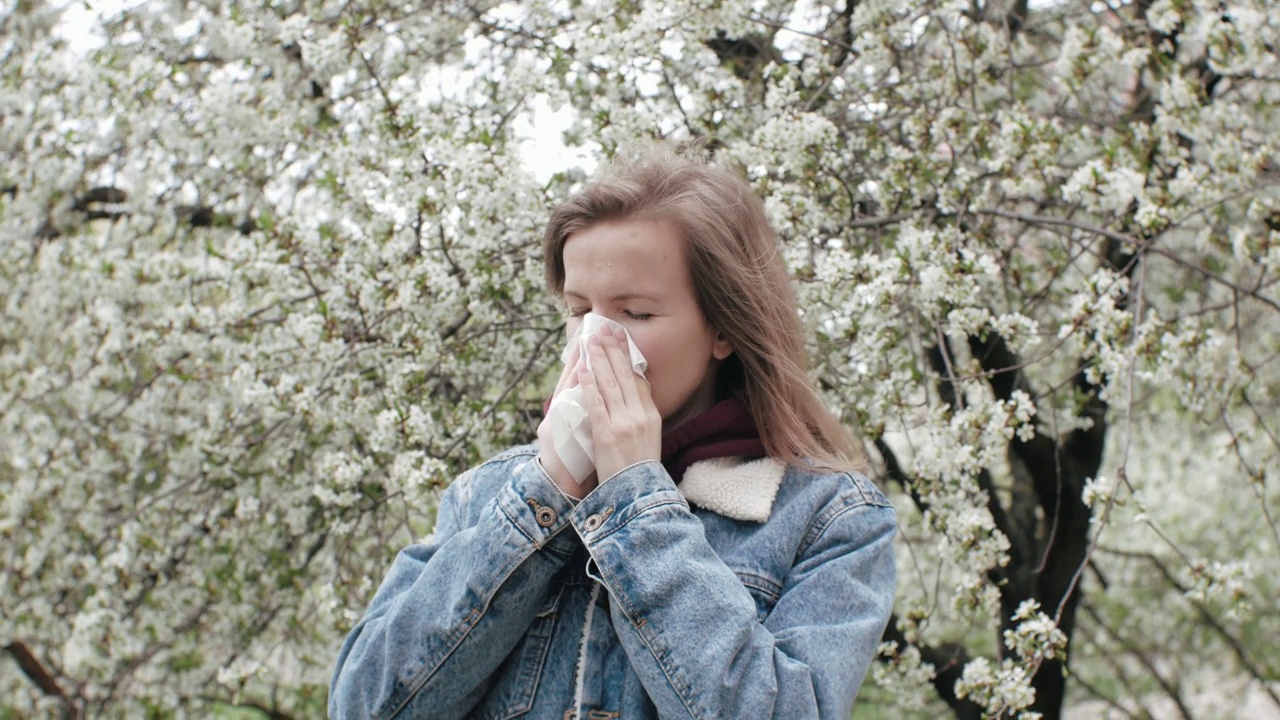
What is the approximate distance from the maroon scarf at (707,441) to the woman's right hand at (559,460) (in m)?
0.14

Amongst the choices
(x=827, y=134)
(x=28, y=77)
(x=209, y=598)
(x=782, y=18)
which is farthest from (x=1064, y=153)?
(x=28, y=77)

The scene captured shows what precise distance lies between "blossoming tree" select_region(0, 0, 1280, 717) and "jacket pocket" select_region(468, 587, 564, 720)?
0.90m

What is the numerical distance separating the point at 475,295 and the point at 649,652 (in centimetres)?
138

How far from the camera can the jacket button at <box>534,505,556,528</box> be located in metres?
1.37

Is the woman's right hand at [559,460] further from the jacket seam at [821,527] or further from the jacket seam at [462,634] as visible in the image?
the jacket seam at [821,527]

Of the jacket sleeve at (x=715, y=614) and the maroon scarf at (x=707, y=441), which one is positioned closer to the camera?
the jacket sleeve at (x=715, y=614)

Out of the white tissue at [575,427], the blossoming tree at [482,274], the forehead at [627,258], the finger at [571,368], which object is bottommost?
the blossoming tree at [482,274]

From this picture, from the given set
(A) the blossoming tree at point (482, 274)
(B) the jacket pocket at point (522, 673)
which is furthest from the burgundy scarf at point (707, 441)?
(A) the blossoming tree at point (482, 274)

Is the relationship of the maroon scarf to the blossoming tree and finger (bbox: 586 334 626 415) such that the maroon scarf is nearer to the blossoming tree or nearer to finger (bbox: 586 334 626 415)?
finger (bbox: 586 334 626 415)

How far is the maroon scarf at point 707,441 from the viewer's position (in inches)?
59.3

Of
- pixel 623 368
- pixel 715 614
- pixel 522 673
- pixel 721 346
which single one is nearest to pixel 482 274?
pixel 721 346

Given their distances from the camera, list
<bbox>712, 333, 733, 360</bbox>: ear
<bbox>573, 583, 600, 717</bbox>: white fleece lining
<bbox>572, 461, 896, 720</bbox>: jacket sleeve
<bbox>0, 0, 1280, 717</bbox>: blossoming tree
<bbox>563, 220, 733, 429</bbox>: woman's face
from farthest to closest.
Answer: <bbox>0, 0, 1280, 717</bbox>: blossoming tree < <bbox>712, 333, 733, 360</bbox>: ear < <bbox>563, 220, 733, 429</bbox>: woman's face < <bbox>573, 583, 600, 717</bbox>: white fleece lining < <bbox>572, 461, 896, 720</bbox>: jacket sleeve

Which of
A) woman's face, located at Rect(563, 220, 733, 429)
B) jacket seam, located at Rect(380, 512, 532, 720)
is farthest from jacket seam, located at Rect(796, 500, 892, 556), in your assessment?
jacket seam, located at Rect(380, 512, 532, 720)

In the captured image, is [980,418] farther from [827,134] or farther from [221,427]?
[221,427]
